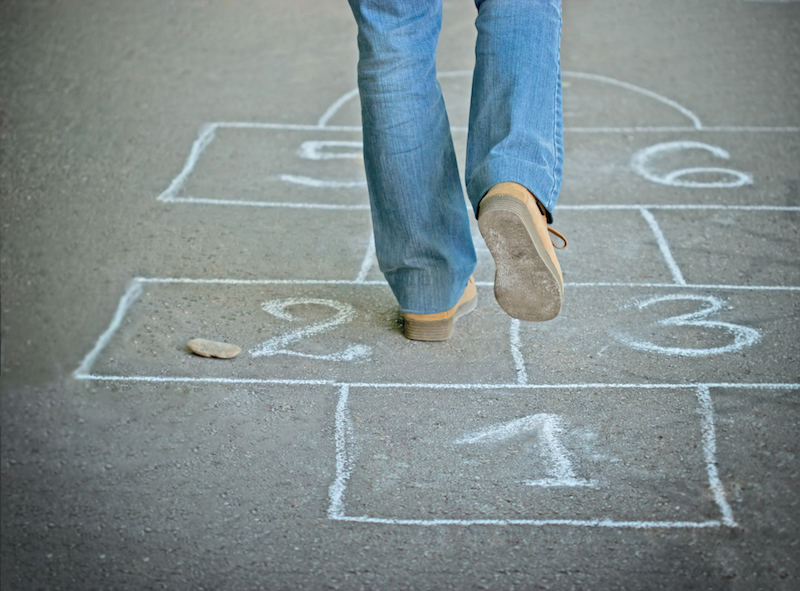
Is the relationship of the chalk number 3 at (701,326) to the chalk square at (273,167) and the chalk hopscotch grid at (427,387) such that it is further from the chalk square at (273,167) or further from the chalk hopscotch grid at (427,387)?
the chalk square at (273,167)

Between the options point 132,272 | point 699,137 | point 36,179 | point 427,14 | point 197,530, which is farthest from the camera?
point 699,137

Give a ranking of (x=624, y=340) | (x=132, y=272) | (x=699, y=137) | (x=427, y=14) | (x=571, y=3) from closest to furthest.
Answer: (x=427, y=14) < (x=624, y=340) < (x=132, y=272) < (x=699, y=137) < (x=571, y=3)

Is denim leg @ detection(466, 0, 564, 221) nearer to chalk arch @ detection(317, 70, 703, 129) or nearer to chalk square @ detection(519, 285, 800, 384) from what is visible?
chalk square @ detection(519, 285, 800, 384)

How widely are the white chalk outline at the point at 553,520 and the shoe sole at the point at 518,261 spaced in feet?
1.06

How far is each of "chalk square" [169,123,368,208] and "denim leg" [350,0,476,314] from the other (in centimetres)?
116

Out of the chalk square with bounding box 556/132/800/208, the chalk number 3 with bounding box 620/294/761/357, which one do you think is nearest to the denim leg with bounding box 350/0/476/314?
the chalk number 3 with bounding box 620/294/761/357

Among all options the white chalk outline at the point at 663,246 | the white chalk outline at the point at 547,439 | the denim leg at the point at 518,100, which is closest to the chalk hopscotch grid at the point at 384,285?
the white chalk outline at the point at 663,246

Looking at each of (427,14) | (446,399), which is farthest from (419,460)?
(427,14)

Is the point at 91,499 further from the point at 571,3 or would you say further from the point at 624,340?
the point at 571,3

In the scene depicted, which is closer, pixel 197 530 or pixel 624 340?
pixel 197 530

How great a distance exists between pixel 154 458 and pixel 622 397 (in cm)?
114

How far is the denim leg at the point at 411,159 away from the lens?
1943mm

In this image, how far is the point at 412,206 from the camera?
6.79 feet

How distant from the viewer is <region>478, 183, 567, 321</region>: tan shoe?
5.67ft
